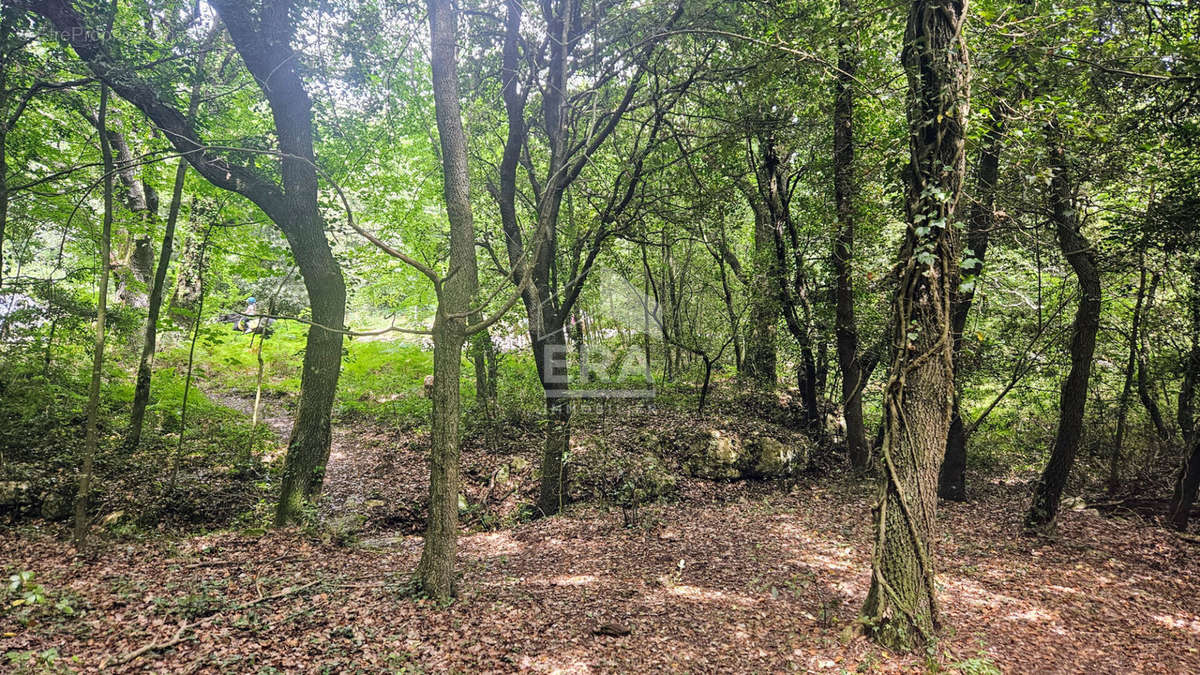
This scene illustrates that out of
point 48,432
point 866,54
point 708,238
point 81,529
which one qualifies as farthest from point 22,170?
point 708,238

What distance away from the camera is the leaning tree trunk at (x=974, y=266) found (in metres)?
5.38

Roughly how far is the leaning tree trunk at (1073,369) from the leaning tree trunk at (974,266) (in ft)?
2.29

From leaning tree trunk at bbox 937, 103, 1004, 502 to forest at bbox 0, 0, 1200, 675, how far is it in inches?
3.2

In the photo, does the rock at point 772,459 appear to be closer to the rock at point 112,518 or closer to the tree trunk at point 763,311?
the tree trunk at point 763,311

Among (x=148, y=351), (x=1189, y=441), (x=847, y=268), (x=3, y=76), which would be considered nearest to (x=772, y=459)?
(x=847, y=268)

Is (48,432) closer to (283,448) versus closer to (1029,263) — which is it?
(283,448)

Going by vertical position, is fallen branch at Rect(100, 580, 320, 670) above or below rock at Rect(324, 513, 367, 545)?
above

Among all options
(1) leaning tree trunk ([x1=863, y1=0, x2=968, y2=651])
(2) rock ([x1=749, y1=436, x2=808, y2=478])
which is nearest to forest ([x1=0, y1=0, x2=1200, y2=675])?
(1) leaning tree trunk ([x1=863, y1=0, x2=968, y2=651])

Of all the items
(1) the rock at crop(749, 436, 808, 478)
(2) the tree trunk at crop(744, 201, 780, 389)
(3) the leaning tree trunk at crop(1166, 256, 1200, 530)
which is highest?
(2) the tree trunk at crop(744, 201, 780, 389)

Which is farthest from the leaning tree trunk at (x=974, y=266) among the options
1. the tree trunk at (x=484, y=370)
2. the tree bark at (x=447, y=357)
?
the tree trunk at (x=484, y=370)

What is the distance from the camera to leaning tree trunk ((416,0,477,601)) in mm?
4781

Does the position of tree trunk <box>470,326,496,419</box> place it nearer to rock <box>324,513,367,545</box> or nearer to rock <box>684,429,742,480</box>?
rock <box>324,513,367,545</box>

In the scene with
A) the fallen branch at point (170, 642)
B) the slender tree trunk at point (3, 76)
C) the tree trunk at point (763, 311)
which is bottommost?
the fallen branch at point (170, 642)

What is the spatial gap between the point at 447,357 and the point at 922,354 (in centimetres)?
400
